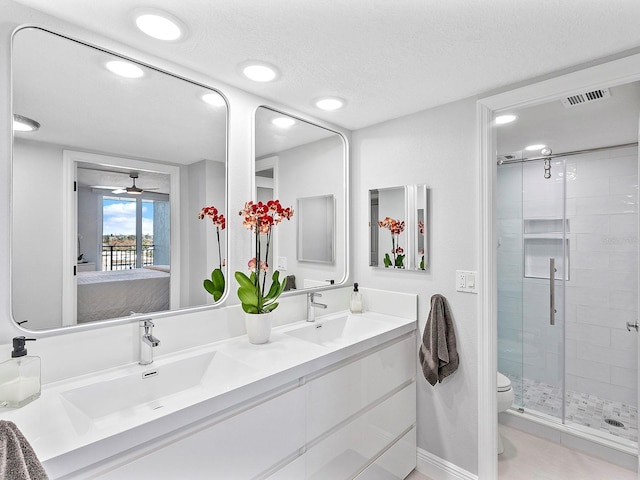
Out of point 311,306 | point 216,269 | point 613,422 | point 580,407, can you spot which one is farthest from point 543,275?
point 216,269

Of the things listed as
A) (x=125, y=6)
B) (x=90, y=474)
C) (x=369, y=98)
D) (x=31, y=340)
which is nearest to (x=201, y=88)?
(x=125, y=6)

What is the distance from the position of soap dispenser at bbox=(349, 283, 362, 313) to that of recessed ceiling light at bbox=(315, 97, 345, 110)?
1.19m

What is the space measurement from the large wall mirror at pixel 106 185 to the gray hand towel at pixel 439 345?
1.26 metres

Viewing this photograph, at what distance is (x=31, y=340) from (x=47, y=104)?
863mm

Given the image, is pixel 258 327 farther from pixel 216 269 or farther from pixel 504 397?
pixel 504 397

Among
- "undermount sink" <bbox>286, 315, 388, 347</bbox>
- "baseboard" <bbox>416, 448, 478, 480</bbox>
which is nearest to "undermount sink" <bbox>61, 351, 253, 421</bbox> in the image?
"undermount sink" <bbox>286, 315, 388, 347</bbox>

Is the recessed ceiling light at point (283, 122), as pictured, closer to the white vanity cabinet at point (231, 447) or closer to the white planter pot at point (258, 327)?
the white planter pot at point (258, 327)

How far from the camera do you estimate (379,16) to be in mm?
1263

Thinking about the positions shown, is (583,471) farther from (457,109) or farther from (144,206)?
(144,206)

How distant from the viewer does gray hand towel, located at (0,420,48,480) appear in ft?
2.46

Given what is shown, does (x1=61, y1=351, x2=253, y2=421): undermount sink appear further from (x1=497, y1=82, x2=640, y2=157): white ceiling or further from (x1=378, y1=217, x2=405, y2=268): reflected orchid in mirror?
(x1=497, y1=82, x2=640, y2=157): white ceiling

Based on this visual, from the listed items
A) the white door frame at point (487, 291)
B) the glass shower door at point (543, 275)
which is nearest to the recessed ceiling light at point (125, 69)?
the white door frame at point (487, 291)

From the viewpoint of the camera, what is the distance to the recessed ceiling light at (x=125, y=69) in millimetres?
1425

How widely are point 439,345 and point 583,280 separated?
6.02ft
